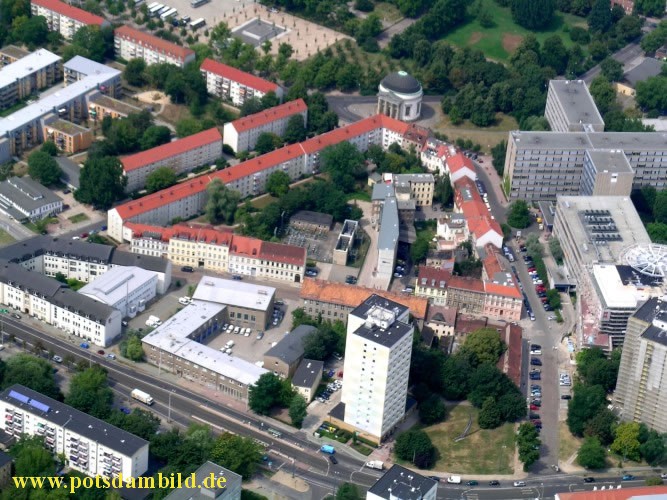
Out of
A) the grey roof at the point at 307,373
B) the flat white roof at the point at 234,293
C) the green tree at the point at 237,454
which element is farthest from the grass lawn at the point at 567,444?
the flat white roof at the point at 234,293

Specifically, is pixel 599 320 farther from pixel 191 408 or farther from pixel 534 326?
pixel 191 408

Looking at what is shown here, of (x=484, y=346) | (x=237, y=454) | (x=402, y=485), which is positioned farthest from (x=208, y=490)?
(x=484, y=346)

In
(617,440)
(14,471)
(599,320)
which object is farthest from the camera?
(599,320)

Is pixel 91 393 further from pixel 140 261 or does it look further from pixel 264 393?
pixel 140 261

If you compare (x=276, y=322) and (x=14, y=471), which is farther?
(x=276, y=322)

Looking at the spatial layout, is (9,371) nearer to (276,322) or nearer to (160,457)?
(160,457)

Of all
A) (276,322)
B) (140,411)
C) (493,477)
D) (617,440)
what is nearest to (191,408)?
(140,411)

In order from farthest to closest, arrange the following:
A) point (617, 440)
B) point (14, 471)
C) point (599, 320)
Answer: point (599, 320) < point (617, 440) < point (14, 471)
